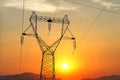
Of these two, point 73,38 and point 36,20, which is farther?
point 73,38

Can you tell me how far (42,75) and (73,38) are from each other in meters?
10.1

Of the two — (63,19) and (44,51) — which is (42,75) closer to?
(44,51)

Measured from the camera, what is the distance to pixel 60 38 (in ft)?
237

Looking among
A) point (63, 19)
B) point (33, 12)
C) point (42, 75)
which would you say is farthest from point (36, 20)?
point (42, 75)

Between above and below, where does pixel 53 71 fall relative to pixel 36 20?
below

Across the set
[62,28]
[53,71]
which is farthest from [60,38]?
[53,71]

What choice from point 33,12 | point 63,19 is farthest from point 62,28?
point 33,12

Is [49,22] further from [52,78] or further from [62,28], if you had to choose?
[52,78]

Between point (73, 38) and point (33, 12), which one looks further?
point (73, 38)

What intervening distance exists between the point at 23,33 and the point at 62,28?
7.72 meters

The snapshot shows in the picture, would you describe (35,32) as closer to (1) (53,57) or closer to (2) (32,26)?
(2) (32,26)

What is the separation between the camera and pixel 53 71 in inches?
2901

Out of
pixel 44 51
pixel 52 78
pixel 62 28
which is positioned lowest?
pixel 52 78

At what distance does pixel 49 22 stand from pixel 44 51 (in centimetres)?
595
